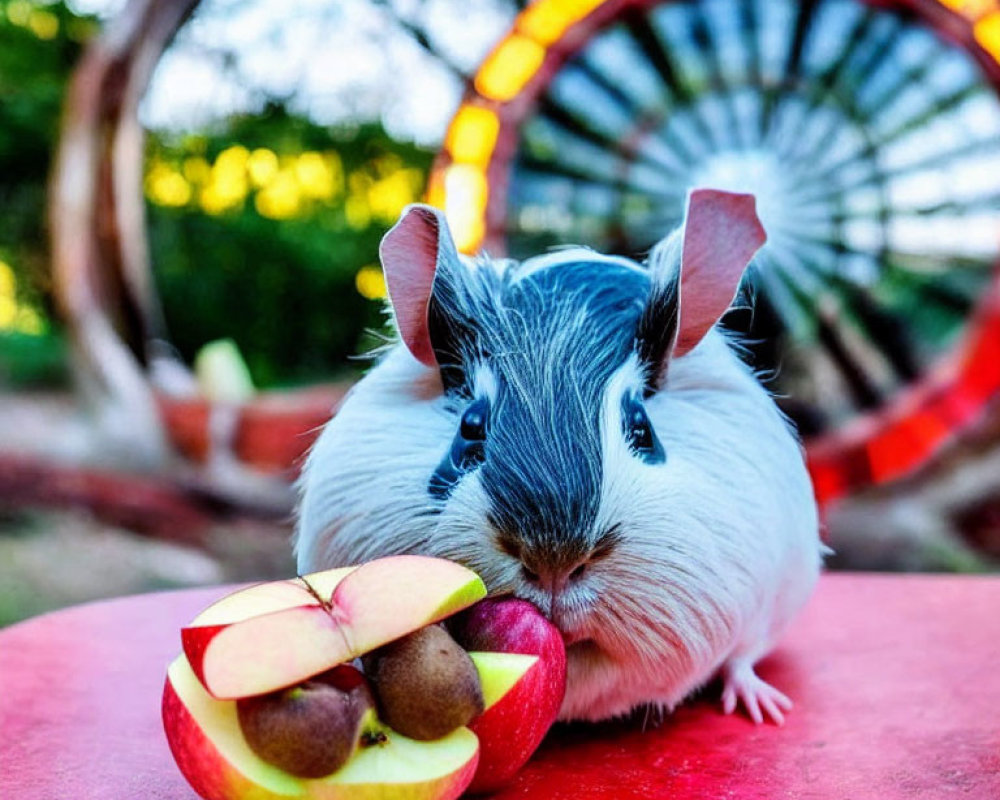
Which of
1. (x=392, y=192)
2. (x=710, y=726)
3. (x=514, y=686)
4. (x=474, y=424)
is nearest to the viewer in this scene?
(x=514, y=686)

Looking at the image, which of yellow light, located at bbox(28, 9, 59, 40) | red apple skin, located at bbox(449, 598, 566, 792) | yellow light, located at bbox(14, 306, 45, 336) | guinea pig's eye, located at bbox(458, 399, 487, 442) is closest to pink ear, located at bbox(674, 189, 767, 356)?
guinea pig's eye, located at bbox(458, 399, 487, 442)

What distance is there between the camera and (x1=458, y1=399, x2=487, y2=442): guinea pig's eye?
0.89 metres

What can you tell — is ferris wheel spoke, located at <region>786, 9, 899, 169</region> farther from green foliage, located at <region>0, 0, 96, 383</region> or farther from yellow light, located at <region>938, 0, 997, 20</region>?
green foliage, located at <region>0, 0, 96, 383</region>

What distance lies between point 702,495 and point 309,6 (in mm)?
3429

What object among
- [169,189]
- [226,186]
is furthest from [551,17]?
[169,189]

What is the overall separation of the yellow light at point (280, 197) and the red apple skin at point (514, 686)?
3404mm

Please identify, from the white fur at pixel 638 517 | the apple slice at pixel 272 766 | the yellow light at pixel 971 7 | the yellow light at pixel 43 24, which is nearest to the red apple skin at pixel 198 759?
the apple slice at pixel 272 766

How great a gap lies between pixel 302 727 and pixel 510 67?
2469 mm

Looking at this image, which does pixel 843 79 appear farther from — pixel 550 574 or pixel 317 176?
pixel 550 574

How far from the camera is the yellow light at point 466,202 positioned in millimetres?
2760

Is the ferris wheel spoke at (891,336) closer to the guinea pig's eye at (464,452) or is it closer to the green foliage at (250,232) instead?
Answer: the green foliage at (250,232)

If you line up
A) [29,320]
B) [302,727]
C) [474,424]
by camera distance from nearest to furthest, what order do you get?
[302,727] → [474,424] → [29,320]

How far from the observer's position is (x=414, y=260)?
35.9 inches

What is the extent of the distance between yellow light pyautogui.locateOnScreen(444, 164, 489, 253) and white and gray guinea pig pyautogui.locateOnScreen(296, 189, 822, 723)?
1.74 m
